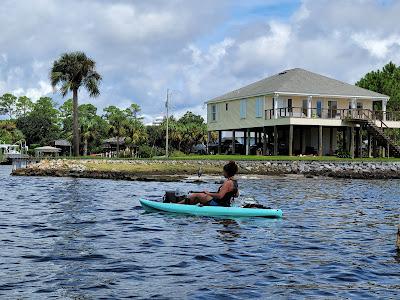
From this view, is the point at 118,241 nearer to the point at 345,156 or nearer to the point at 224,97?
the point at 345,156

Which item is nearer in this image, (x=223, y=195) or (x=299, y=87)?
(x=223, y=195)

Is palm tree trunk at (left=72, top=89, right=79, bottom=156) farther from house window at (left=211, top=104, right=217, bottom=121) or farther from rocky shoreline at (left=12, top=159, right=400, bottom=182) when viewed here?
house window at (left=211, top=104, right=217, bottom=121)

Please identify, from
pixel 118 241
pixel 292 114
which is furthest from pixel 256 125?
pixel 118 241

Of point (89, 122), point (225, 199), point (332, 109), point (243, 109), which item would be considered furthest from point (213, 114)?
point (225, 199)

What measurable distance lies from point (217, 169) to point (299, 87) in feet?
39.4

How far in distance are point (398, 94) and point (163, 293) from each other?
64.8 m

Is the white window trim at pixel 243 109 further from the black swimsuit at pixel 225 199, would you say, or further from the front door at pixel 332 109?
the black swimsuit at pixel 225 199

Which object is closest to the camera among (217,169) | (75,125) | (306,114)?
(217,169)

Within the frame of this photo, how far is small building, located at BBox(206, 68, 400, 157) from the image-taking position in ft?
173

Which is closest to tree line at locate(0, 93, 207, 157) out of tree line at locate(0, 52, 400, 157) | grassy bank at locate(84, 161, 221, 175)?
tree line at locate(0, 52, 400, 157)

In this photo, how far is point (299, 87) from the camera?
5491 cm

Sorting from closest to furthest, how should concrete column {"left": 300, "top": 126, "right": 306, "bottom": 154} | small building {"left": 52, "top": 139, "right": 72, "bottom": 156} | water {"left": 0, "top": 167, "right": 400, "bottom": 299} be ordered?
water {"left": 0, "top": 167, "right": 400, "bottom": 299} → concrete column {"left": 300, "top": 126, "right": 306, "bottom": 154} → small building {"left": 52, "top": 139, "right": 72, "bottom": 156}

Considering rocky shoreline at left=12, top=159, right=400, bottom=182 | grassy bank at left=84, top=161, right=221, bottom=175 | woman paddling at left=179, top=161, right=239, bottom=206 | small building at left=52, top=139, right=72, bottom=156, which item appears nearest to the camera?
woman paddling at left=179, top=161, right=239, bottom=206

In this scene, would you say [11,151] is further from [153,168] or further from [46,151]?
[153,168]
